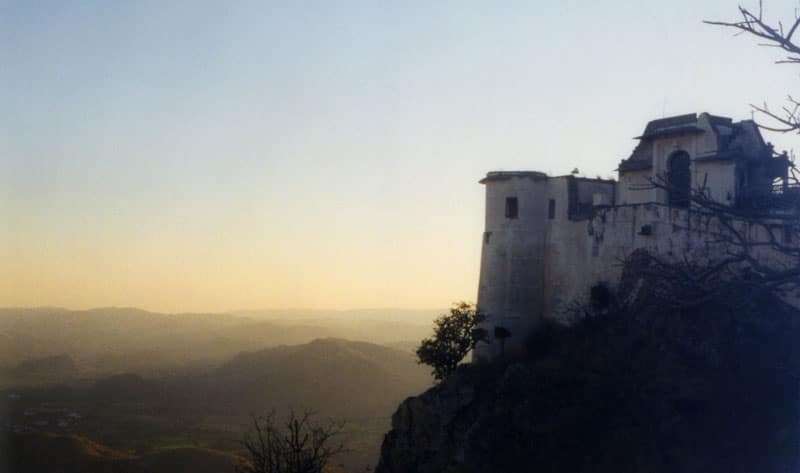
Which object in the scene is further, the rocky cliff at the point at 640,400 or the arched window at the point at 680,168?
the arched window at the point at 680,168

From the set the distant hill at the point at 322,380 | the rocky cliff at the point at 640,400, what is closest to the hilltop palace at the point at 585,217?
the rocky cliff at the point at 640,400

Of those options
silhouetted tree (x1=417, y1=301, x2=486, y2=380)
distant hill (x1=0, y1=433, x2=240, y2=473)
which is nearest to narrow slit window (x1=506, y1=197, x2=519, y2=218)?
silhouetted tree (x1=417, y1=301, x2=486, y2=380)

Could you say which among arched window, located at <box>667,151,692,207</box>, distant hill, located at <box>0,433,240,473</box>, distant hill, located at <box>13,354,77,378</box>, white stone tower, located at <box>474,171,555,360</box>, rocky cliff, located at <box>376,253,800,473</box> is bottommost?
distant hill, located at <box>0,433,240,473</box>

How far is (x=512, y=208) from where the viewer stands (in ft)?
117

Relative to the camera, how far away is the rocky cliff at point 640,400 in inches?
930

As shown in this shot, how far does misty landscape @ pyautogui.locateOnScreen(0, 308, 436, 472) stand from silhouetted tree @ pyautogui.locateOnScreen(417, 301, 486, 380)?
587 inches

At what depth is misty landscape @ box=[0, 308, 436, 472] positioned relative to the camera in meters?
63.8

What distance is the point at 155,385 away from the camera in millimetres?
109938

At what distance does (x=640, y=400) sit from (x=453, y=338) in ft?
35.5

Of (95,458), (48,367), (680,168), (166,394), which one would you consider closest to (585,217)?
(680,168)

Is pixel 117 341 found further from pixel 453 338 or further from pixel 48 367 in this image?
pixel 453 338

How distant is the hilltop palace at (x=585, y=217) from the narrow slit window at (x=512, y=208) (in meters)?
0.05

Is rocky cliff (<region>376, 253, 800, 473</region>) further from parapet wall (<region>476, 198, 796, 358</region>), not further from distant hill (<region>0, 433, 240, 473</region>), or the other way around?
distant hill (<region>0, 433, 240, 473</region>)

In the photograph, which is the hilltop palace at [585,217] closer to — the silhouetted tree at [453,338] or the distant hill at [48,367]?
the silhouetted tree at [453,338]
